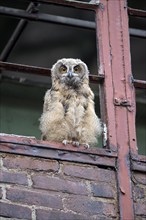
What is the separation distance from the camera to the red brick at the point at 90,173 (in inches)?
254

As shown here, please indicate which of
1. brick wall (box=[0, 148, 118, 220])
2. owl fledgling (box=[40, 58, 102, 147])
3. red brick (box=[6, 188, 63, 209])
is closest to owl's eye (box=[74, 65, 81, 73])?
owl fledgling (box=[40, 58, 102, 147])

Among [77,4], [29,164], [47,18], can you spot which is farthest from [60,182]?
[47,18]

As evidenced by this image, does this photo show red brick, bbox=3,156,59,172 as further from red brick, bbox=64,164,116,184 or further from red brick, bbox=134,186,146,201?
red brick, bbox=134,186,146,201

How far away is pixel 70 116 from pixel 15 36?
5.12 feet

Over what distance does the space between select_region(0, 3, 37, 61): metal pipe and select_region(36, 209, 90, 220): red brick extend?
2.48 meters

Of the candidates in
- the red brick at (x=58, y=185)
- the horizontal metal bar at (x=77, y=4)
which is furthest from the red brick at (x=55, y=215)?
the horizontal metal bar at (x=77, y=4)

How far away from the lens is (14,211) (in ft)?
19.9

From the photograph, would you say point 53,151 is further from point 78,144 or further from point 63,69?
point 63,69

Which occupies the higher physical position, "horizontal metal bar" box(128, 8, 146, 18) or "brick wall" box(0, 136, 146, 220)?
Answer: "horizontal metal bar" box(128, 8, 146, 18)

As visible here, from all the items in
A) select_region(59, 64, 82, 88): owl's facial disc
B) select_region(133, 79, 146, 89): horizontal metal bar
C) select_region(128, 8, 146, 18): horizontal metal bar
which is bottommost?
select_region(133, 79, 146, 89): horizontal metal bar

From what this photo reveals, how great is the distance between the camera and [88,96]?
24.2ft

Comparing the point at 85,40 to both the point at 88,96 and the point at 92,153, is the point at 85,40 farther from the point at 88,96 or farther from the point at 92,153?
the point at 92,153

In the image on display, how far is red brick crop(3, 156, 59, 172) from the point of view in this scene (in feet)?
20.8

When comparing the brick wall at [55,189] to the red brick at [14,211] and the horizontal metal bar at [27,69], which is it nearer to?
the red brick at [14,211]
